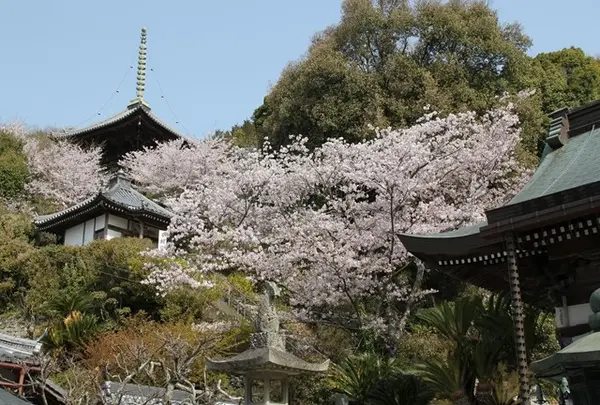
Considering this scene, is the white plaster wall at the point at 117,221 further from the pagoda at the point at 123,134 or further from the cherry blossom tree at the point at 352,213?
the pagoda at the point at 123,134

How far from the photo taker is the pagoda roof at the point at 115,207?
2525 cm

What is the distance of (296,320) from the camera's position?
17672 millimetres

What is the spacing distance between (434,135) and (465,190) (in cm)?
191

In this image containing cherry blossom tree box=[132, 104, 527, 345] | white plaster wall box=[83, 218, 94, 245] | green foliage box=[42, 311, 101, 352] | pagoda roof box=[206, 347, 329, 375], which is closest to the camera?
pagoda roof box=[206, 347, 329, 375]

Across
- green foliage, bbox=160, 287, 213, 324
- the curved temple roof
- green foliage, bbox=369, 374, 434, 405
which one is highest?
the curved temple roof

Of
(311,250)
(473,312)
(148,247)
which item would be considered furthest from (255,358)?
(148,247)

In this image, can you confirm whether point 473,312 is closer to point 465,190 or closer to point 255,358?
point 255,358

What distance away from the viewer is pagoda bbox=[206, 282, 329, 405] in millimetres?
9609

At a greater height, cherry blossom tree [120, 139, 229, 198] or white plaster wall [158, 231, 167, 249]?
cherry blossom tree [120, 139, 229, 198]

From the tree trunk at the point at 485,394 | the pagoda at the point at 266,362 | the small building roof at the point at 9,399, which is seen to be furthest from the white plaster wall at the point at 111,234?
the tree trunk at the point at 485,394

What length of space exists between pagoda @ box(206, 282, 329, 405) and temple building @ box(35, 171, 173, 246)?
631 inches

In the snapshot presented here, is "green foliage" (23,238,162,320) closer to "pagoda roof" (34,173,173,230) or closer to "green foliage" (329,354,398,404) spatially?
"pagoda roof" (34,173,173,230)

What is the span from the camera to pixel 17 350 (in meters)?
13.1

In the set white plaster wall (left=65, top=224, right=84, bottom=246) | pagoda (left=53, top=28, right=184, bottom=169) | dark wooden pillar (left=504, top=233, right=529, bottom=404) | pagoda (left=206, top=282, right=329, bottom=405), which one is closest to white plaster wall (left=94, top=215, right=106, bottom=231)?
white plaster wall (left=65, top=224, right=84, bottom=246)
